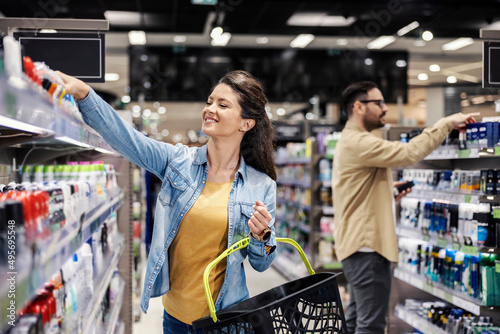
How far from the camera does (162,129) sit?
1139 inches

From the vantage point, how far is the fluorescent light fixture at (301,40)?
9.94 metres

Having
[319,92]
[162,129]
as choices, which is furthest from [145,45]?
[162,129]

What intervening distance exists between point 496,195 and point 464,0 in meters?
5.60

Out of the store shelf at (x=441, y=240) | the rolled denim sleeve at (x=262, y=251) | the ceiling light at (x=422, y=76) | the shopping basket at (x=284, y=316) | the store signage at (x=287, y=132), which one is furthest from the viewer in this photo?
the ceiling light at (x=422, y=76)

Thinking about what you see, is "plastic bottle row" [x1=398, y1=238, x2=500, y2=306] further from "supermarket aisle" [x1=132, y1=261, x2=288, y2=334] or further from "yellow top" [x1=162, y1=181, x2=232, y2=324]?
"supermarket aisle" [x1=132, y1=261, x2=288, y2=334]

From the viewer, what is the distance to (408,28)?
905 cm

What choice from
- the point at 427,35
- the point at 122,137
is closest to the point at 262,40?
the point at 427,35

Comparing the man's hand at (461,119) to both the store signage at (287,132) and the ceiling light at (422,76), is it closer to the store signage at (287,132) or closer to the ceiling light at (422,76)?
the store signage at (287,132)

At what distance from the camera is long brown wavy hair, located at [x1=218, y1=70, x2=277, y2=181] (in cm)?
224

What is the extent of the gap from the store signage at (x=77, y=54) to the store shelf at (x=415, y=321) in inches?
109

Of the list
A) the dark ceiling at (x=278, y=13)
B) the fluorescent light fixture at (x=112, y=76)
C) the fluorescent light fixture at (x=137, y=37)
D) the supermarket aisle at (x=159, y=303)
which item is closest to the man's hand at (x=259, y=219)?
the supermarket aisle at (x=159, y=303)

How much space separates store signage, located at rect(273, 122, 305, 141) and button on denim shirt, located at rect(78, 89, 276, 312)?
27.6 ft

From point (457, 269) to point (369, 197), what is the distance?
0.73 metres

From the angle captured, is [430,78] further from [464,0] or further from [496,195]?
[496,195]
